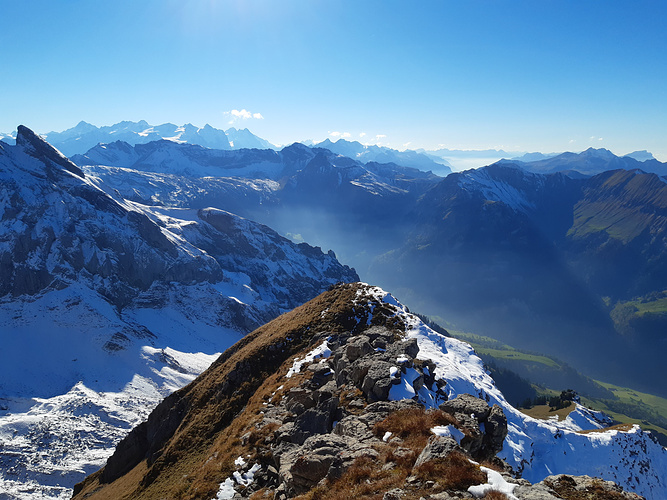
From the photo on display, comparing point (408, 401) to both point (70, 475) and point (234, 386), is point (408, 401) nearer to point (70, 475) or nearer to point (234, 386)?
point (234, 386)

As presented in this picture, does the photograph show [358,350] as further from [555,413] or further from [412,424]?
[555,413]

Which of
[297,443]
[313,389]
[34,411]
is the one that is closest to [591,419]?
[313,389]

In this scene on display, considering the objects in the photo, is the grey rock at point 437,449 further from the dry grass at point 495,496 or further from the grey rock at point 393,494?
the dry grass at point 495,496

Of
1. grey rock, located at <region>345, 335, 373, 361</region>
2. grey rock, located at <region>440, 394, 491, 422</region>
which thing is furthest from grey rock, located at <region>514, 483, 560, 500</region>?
grey rock, located at <region>345, 335, 373, 361</region>

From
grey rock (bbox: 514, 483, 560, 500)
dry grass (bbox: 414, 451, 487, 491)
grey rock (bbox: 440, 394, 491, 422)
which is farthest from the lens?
grey rock (bbox: 440, 394, 491, 422)

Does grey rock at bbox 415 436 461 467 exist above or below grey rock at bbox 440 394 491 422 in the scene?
above

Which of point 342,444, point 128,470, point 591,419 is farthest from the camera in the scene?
point 591,419

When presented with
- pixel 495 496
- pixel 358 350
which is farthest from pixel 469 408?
pixel 358 350

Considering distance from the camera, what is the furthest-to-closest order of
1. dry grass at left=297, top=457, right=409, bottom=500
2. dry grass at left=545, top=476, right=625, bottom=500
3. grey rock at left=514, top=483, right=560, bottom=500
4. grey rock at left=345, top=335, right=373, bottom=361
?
grey rock at left=345, top=335, right=373, bottom=361 < dry grass at left=297, top=457, right=409, bottom=500 < dry grass at left=545, top=476, right=625, bottom=500 < grey rock at left=514, top=483, right=560, bottom=500

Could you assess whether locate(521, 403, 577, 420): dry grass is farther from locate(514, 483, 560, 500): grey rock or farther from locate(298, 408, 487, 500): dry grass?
locate(514, 483, 560, 500): grey rock
